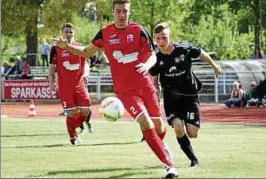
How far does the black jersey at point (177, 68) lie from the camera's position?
36.3ft

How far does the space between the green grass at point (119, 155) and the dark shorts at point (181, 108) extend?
2.31ft

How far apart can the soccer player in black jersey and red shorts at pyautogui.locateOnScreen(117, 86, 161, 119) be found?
2.58ft

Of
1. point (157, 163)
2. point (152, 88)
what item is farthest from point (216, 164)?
point (152, 88)

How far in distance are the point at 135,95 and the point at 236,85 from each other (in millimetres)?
20803

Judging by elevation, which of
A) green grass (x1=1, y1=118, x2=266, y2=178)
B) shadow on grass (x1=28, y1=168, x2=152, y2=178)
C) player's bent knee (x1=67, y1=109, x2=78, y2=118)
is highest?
player's bent knee (x1=67, y1=109, x2=78, y2=118)

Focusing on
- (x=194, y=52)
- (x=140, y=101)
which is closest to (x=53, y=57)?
(x=194, y=52)

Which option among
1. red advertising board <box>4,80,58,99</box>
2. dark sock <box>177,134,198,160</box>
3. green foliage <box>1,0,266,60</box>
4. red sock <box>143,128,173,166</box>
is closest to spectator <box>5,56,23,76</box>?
red advertising board <box>4,80,58,99</box>

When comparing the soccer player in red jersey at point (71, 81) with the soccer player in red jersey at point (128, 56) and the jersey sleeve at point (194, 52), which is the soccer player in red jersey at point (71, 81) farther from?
the soccer player in red jersey at point (128, 56)

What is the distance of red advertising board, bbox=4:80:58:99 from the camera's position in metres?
38.6

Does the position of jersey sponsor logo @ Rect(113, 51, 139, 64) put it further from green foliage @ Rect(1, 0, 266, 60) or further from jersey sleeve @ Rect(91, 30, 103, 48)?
green foliage @ Rect(1, 0, 266, 60)

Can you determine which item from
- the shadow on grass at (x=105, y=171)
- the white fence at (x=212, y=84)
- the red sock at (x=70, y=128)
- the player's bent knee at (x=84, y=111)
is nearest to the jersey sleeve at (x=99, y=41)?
the shadow on grass at (x=105, y=171)

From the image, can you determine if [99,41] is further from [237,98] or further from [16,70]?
[16,70]

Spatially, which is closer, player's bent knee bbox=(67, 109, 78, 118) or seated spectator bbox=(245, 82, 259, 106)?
player's bent knee bbox=(67, 109, 78, 118)

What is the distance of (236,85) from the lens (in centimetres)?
3042
